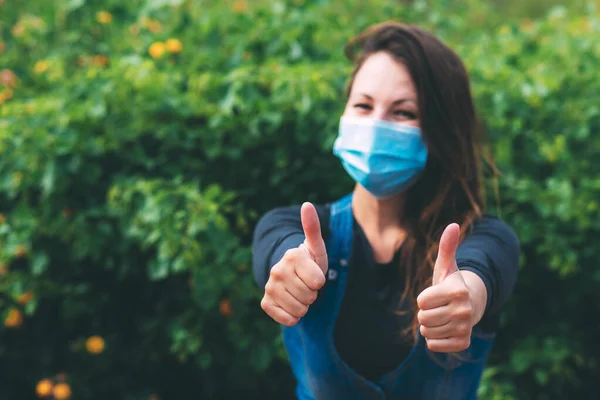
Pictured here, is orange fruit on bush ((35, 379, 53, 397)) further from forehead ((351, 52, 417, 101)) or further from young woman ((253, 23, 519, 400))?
forehead ((351, 52, 417, 101))

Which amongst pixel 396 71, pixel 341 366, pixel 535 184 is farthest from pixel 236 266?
pixel 535 184

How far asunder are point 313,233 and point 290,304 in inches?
5.8

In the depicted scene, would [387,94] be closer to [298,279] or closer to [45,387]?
[298,279]

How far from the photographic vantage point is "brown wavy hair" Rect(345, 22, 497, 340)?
5.84ft

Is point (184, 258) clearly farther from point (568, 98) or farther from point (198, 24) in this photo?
point (568, 98)

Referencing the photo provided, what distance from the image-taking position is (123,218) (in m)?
2.47

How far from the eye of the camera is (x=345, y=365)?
171 cm

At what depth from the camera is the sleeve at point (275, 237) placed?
5.31 feet

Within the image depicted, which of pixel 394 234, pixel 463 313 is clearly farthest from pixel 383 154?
pixel 463 313

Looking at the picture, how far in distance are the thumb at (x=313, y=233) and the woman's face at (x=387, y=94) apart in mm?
477

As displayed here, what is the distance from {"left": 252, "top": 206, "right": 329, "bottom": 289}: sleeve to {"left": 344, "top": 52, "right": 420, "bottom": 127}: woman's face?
0.94 ft

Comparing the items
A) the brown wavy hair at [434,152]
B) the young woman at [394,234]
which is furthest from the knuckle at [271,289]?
the brown wavy hair at [434,152]

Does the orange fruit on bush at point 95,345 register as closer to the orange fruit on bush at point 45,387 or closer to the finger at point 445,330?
the orange fruit on bush at point 45,387

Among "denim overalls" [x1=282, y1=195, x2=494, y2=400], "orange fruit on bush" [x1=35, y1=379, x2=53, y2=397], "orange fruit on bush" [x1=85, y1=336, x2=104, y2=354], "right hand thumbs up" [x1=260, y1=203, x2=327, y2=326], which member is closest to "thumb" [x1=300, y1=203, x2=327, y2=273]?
"right hand thumbs up" [x1=260, y1=203, x2=327, y2=326]
